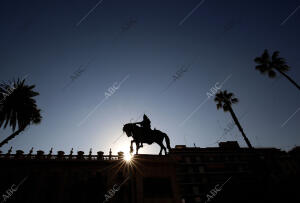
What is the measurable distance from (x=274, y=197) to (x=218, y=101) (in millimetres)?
23334

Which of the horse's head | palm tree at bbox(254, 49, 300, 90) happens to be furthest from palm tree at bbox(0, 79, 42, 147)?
palm tree at bbox(254, 49, 300, 90)

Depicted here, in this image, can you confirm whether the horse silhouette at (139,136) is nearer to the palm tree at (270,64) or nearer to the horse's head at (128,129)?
the horse's head at (128,129)

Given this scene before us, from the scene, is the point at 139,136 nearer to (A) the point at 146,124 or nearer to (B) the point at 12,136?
(A) the point at 146,124

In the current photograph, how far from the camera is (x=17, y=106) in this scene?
23078mm

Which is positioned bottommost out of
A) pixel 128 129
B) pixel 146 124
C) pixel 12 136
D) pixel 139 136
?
pixel 139 136

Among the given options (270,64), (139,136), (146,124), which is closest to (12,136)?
(139,136)

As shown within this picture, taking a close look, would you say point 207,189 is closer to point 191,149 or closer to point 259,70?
point 191,149

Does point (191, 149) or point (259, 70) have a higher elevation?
point (259, 70)

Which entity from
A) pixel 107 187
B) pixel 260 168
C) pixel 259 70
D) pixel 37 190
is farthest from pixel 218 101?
pixel 37 190

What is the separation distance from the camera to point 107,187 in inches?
697

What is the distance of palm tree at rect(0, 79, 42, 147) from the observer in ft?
72.3

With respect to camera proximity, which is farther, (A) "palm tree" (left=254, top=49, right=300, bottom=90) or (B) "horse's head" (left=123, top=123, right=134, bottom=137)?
(A) "palm tree" (left=254, top=49, right=300, bottom=90)

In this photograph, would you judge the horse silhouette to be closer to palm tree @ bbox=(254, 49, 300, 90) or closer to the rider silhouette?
the rider silhouette

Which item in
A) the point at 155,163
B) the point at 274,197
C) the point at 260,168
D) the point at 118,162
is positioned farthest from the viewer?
the point at 260,168
